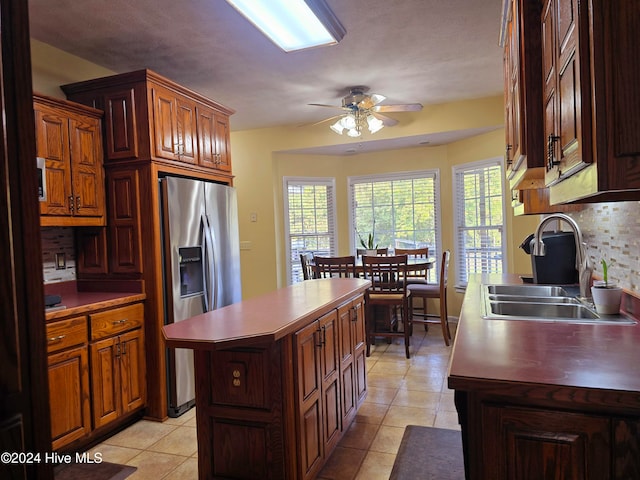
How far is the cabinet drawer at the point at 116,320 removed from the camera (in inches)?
99.5

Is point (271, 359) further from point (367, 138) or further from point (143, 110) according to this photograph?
point (367, 138)

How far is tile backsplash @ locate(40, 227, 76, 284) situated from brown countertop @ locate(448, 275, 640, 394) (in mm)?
2623

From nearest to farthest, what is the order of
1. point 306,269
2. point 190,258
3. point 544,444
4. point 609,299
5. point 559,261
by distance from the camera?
point 544,444
point 609,299
point 559,261
point 190,258
point 306,269

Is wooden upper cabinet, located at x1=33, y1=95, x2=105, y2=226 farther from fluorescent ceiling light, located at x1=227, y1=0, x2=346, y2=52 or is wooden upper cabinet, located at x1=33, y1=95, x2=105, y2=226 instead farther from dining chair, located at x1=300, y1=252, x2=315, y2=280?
dining chair, located at x1=300, y1=252, x2=315, y2=280

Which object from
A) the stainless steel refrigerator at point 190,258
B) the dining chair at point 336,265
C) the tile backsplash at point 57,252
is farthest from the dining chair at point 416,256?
the tile backsplash at point 57,252

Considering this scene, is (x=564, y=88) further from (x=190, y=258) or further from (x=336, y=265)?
(x=336, y=265)

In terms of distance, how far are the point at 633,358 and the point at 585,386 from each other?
0.31 meters

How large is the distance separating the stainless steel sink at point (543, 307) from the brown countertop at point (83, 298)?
7.04 feet

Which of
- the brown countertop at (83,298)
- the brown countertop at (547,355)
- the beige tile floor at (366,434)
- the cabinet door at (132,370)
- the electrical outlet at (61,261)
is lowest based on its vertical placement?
the beige tile floor at (366,434)

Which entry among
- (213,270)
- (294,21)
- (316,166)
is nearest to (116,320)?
(213,270)

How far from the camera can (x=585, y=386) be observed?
3.21 feet

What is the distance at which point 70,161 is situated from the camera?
2701 millimetres

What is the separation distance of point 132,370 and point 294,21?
2425 millimetres

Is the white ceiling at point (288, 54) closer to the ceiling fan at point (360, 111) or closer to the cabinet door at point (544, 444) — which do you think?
the ceiling fan at point (360, 111)
